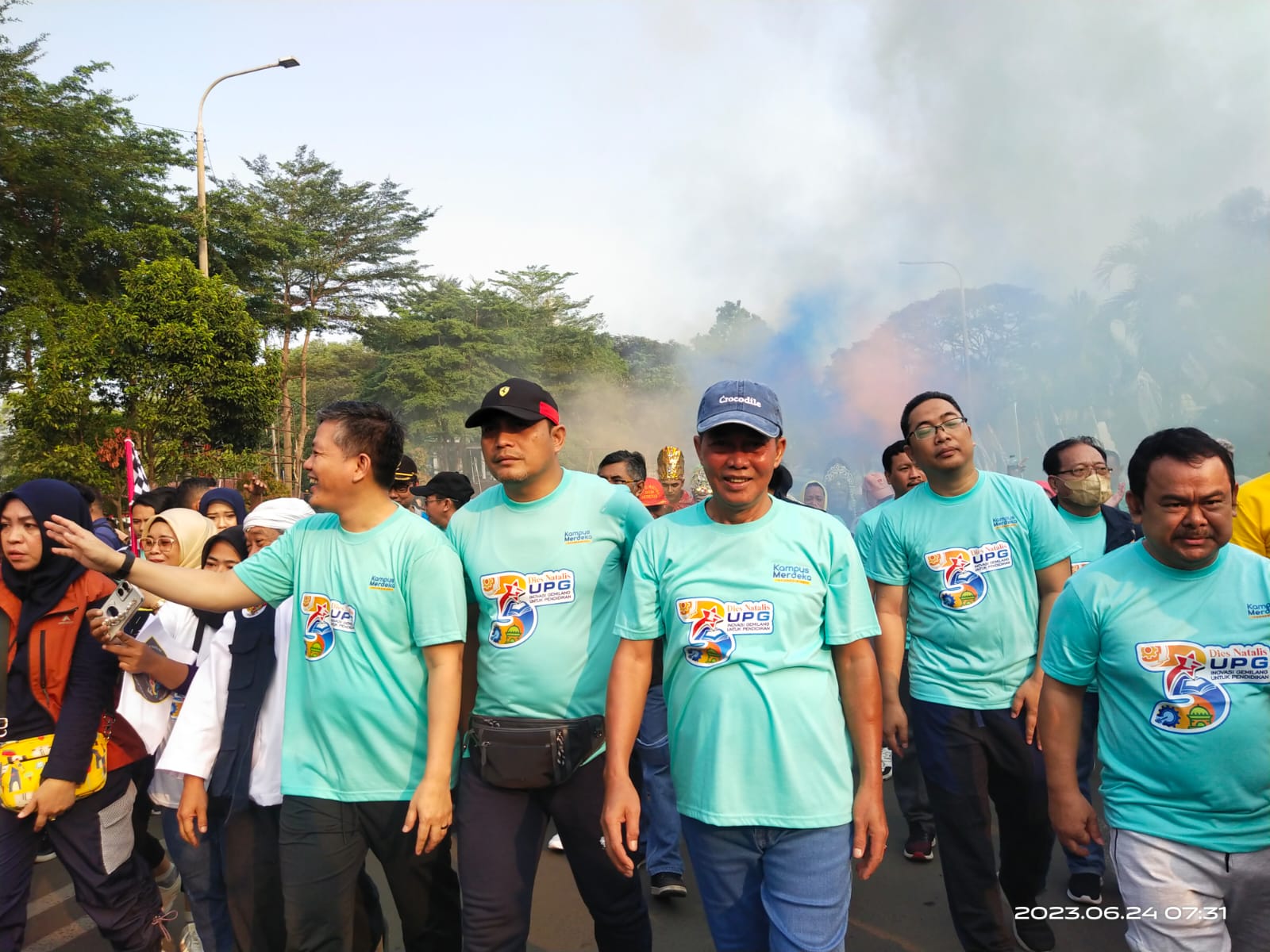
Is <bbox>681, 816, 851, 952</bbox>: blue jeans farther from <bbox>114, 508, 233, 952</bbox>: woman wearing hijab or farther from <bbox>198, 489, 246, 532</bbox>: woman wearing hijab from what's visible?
<bbox>198, 489, 246, 532</bbox>: woman wearing hijab

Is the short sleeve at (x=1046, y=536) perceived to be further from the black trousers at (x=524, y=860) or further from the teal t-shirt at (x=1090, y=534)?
the black trousers at (x=524, y=860)

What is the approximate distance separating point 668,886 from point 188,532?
2.74m

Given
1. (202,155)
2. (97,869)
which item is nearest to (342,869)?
(97,869)

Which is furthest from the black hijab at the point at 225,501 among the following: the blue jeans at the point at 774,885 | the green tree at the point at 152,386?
the green tree at the point at 152,386

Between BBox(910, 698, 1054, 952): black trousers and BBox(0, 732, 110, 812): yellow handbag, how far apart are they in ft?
10.1

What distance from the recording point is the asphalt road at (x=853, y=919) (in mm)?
3680

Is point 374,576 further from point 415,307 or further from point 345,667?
point 415,307

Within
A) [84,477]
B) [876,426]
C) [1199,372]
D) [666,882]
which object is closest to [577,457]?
[876,426]

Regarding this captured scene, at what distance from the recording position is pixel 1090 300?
123 ft

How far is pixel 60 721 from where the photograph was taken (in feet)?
10.5

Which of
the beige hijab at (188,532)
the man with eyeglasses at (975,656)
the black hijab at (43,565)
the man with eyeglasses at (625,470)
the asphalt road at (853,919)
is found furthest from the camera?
the man with eyeglasses at (625,470)

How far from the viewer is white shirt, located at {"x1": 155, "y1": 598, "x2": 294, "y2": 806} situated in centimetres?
306

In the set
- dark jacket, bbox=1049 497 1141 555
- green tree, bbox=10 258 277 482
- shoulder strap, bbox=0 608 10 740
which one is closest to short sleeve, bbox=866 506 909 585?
dark jacket, bbox=1049 497 1141 555

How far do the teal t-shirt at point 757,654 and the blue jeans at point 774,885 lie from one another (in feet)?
0.19
